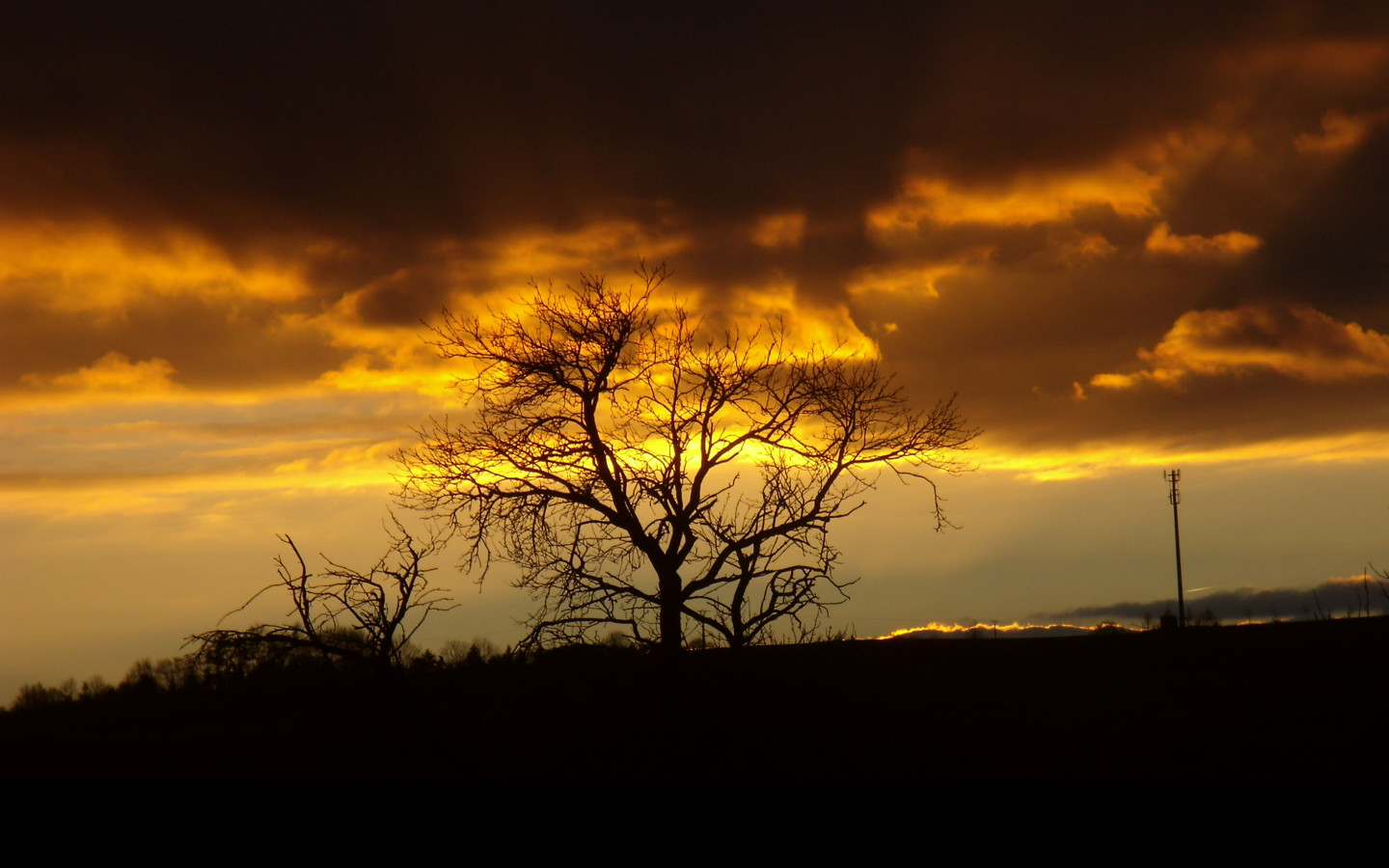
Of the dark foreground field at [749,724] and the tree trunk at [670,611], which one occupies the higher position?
the tree trunk at [670,611]

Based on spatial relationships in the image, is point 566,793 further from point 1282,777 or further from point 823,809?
point 1282,777

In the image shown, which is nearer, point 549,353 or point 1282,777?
point 1282,777

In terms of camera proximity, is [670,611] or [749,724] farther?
[749,724]

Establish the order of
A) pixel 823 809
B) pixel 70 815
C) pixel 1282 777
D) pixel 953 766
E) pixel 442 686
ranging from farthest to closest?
pixel 442 686 < pixel 953 766 < pixel 1282 777 < pixel 823 809 < pixel 70 815

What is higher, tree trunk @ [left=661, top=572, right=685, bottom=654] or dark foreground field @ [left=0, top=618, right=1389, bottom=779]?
tree trunk @ [left=661, top=572, right=685, bottom=654]

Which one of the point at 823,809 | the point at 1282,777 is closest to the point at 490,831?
the point at 823,809

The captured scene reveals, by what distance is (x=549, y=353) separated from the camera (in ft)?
56.0

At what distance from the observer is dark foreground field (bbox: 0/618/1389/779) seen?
1655 cm

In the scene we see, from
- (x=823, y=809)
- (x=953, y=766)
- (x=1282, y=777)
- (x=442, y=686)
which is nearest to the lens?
(x=823, y=809)

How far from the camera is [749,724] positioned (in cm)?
1820

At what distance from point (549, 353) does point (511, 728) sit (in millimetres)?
7308

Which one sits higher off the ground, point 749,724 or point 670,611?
point 670,611

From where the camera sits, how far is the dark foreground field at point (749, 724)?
651 inches

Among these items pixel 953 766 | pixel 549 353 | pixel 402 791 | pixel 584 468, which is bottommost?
pixel 953 766
